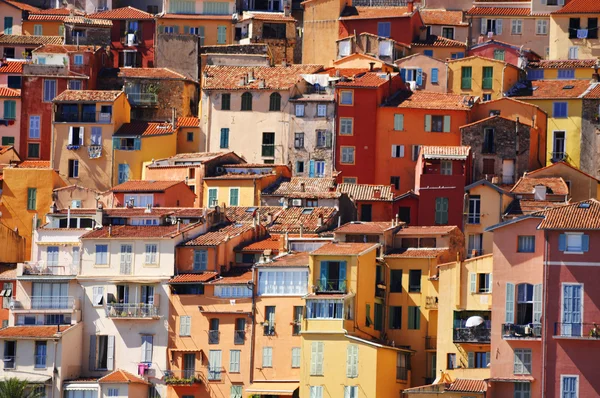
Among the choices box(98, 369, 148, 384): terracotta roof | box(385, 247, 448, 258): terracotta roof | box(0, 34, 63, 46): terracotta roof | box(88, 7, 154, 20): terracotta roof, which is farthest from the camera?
box(88, 7, 154, 20): terracotta roof

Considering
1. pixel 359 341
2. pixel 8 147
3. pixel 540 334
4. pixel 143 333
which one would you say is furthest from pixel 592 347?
pixel 8 147

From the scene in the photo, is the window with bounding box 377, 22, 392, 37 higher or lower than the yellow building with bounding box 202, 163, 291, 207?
higher

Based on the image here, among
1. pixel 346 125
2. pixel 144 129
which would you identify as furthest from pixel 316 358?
pixel 144 129

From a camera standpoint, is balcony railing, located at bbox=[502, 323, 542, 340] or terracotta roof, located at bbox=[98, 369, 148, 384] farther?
terracotta roof, located at bbox=[98, 369, 148, 384]

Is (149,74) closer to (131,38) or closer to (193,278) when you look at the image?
(131,38)

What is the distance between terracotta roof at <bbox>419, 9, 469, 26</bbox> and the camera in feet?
409

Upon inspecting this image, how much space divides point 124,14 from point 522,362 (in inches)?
2076

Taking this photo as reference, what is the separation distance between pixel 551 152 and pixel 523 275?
98.8 ft

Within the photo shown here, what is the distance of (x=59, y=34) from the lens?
12619 centimetres

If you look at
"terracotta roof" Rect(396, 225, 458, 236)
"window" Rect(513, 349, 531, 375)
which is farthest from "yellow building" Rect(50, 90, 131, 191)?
"window" Rect(513, 349, 531, 375)

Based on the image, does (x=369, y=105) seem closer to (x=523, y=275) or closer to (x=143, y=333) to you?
(x=143, y=333)

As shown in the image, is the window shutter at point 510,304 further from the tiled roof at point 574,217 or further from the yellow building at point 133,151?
the yellow building at point 133,151

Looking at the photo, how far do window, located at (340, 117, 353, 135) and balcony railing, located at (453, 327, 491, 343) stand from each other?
26.9 m

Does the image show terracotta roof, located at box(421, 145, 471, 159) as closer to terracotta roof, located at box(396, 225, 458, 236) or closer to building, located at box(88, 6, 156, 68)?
terracotta roof, located at box(396, 225, 458, 236)
